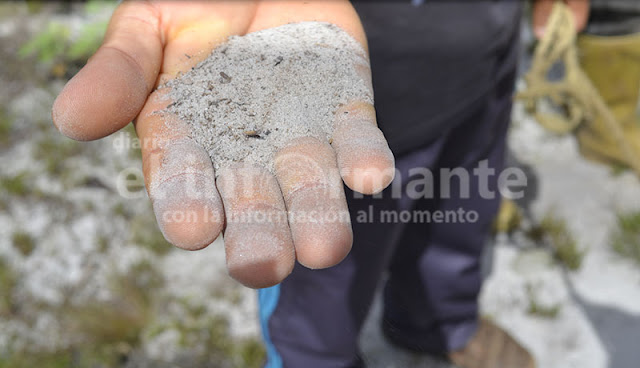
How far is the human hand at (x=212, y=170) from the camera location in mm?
821

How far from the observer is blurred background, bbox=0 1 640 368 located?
1913 millimetres

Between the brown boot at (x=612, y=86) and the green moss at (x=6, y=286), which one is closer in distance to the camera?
the green moss at (x=6, y=286)

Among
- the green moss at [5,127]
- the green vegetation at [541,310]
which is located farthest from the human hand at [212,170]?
the green moss at [5,127]

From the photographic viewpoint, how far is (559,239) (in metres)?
2.26

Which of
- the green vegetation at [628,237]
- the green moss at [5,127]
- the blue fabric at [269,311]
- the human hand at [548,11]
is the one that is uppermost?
the human hand at [548,11]

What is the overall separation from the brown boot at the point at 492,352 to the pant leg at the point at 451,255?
1.4 inches

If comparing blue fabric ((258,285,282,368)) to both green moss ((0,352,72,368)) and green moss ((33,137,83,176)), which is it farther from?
green moss ((33,137,83,176))

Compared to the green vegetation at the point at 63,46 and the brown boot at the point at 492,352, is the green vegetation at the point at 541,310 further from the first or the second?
the green vegetation at the point at 63,46

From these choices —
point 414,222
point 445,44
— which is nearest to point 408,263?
point 414,222

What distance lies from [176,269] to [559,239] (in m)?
1.67

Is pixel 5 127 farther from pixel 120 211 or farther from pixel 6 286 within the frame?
pixel 6 286

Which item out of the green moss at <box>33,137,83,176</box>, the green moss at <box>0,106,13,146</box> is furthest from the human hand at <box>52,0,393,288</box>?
the green moss at <box>0,106,13,146</box>

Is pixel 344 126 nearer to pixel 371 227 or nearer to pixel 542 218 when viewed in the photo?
pixel 371 227

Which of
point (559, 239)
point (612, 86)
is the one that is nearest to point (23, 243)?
point (559, 239)
